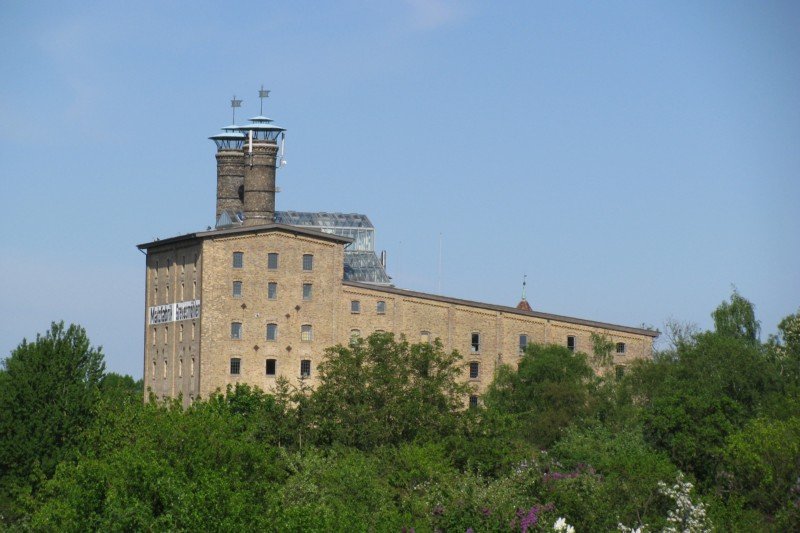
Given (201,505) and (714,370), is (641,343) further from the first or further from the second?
(201,505)

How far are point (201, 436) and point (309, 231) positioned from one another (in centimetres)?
4115

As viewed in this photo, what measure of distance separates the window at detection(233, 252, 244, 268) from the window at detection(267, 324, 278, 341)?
3.54m

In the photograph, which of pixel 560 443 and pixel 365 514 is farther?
pixel 560 443

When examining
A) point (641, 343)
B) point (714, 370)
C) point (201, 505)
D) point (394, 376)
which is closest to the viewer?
point (201, 505)

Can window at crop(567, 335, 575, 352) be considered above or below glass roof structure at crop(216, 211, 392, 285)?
below

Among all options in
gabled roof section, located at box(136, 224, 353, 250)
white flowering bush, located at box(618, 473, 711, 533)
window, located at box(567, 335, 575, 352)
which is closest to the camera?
white flowering bush, located at box(618, 473, 711, 533)

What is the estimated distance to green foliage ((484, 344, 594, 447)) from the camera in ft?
279

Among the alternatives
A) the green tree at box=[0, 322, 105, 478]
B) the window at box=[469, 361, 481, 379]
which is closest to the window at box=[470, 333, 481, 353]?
the window at box=[469, 361, 481, 379]

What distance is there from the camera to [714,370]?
87.0 m

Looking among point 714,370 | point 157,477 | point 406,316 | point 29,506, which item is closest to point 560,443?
point 714,370

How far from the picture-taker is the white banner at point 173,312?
9556cm

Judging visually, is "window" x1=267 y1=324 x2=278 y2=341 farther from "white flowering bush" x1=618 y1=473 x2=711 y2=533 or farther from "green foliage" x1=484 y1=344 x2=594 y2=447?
"white flowering bush" x1=618 y1=473 x2=711 y2=533

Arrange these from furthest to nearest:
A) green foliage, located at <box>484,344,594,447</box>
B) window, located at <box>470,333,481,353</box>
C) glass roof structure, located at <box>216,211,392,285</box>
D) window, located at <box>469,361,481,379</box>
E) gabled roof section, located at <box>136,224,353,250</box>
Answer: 1. glass roof structure, located at <box>216,211,392,285</box>
2. window, located at <box>470,333,481,353</box>
3. window, located at <box>469,361,481,379</box>
4. gabled roof section, located at <box>136,224,353,250</box>
5. green foliage, located at <box>484,344,594,447</box>

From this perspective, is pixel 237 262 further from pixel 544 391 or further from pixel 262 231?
pixel 544 391
